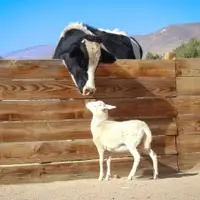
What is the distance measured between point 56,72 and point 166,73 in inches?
70.7

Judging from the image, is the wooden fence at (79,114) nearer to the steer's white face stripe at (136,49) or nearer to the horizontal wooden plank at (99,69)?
the horizontal wooden plank at (99,69)

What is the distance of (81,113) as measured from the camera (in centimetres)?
734

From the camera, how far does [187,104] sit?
7.96m

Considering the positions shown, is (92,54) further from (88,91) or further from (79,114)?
(79,114)

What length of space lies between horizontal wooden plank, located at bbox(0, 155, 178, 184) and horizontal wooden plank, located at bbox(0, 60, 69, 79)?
128 cm

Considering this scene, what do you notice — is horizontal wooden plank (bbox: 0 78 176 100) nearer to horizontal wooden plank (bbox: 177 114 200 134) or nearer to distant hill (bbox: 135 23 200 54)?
horizontal wooden plank (bbox: 177 114 200 134)

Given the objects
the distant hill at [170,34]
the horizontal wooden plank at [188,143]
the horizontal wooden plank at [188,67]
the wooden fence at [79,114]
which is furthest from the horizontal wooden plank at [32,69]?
the distant hill at [170,34]

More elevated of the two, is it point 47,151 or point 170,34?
point 170,34

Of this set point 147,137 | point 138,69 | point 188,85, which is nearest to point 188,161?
point 188,85

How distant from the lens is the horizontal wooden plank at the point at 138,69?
755 centimetres

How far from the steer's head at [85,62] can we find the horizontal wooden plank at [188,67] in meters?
1.40

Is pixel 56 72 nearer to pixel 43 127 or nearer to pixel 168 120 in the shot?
pixel 43 127

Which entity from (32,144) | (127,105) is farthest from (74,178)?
(127,105)

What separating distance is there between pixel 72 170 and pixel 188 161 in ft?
6.36
